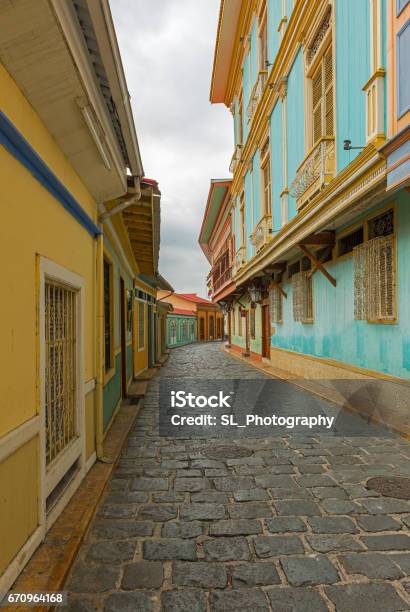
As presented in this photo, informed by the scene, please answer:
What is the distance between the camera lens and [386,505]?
3842 mm

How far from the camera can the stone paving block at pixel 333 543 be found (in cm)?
309

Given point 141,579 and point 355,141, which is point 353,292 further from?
point 141,579

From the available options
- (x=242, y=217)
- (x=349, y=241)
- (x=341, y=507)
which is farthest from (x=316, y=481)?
(x=242, y=217)

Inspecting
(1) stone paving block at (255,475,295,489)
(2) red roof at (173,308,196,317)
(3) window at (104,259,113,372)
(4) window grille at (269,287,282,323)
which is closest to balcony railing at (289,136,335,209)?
(4) window grille at (269,287,282,323)

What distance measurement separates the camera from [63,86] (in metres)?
3.16

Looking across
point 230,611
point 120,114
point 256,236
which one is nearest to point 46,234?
point 120,114

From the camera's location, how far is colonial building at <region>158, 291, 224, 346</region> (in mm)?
46844

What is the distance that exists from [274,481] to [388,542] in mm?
1457

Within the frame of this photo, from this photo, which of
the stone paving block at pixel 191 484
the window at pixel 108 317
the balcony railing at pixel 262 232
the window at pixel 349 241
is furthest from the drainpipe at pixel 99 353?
the balcony railing at pixel 262 232

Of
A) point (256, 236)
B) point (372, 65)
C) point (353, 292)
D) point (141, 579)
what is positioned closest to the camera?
point (141, 579)

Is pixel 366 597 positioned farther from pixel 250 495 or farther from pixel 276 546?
pixel 250 495

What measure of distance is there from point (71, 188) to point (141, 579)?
322 centimetres

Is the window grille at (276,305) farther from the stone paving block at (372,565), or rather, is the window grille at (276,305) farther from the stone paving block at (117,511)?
the stone paving block at (372,565)

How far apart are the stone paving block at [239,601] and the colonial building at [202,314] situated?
38556mm
